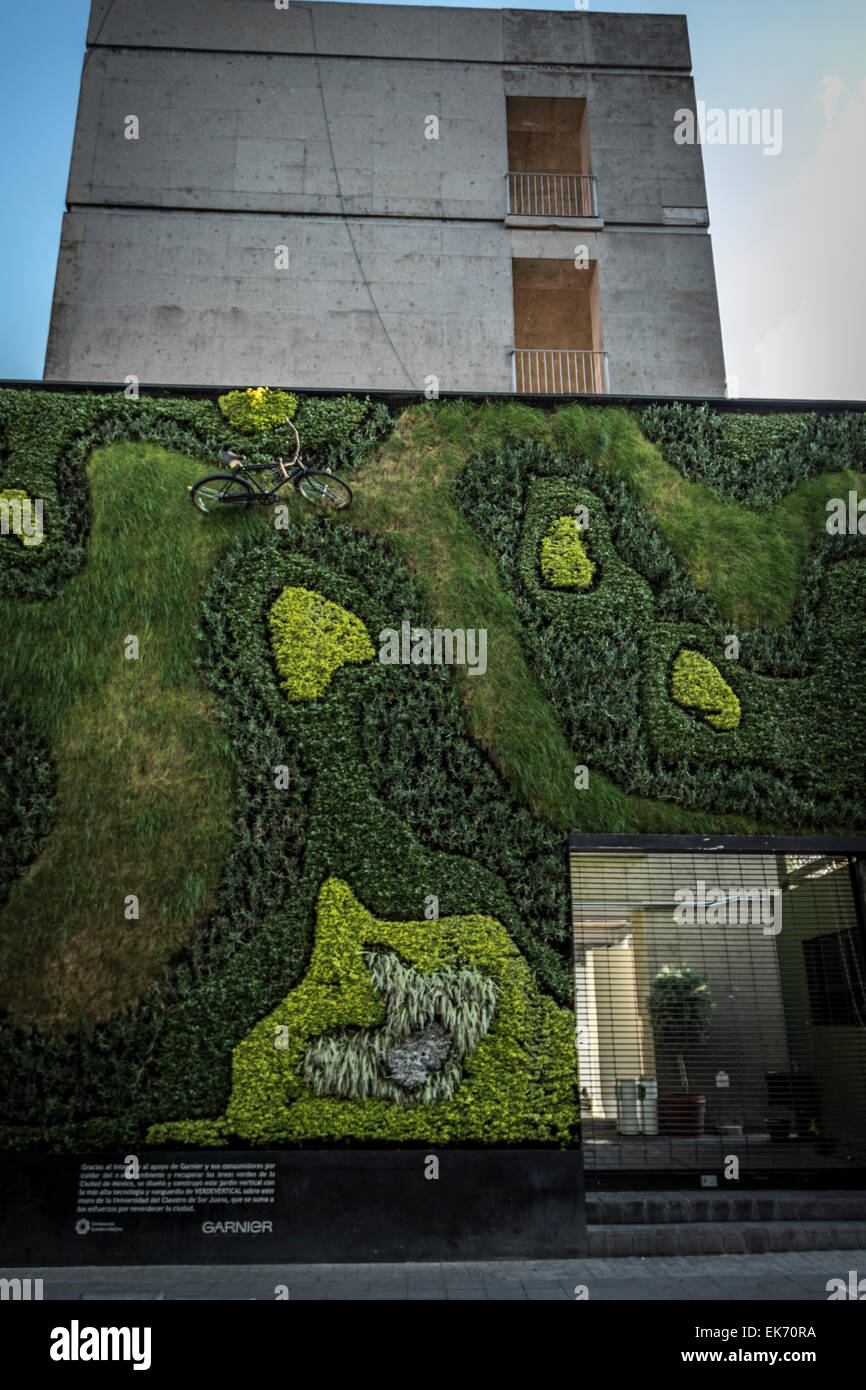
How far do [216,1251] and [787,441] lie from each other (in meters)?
11.1

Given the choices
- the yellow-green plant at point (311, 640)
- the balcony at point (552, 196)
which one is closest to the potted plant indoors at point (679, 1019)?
the yellow-green plant at point (311, 640)

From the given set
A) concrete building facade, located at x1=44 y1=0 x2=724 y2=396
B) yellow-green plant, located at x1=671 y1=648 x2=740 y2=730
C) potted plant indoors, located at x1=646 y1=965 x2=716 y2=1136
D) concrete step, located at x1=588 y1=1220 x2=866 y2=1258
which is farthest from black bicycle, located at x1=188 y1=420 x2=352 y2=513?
concrete step, located at x1=588 y1=1220 x2=866 y2=1258

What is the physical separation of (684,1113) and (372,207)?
15591 millimetres

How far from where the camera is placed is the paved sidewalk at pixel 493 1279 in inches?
293

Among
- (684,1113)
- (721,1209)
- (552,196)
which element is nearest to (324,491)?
(684,1113)

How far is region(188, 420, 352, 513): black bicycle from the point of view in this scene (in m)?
10.9

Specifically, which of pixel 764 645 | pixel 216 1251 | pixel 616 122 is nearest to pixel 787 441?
→ pixel 764 645

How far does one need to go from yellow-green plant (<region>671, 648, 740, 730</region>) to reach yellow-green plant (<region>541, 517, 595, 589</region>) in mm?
1520

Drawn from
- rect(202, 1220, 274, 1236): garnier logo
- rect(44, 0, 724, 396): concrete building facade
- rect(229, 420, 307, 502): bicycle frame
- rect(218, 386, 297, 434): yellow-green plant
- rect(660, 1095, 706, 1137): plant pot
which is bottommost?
rect(202, 1220, 274, 1236): garnier logo

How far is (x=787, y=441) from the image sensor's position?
39.1 feet

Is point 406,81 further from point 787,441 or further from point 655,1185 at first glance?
point 655,1185
